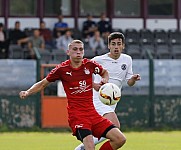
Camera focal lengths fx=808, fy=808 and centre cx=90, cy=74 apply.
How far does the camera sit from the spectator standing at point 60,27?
29.3 m

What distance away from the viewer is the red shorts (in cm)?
1234

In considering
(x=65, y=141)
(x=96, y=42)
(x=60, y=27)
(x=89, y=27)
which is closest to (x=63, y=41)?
(x=96, y=42)

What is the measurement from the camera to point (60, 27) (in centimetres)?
2972

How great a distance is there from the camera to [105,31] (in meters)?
29.8

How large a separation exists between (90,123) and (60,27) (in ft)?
57.6

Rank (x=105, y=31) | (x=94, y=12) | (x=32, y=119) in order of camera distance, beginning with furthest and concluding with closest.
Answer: (x=94, y=12)
(x=105, y=31)
(x=32, y=119)

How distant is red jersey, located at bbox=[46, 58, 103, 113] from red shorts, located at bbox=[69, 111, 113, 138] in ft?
0.38

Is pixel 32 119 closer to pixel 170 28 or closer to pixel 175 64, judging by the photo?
pixel 175 64

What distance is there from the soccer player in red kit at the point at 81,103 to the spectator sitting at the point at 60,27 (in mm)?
16543

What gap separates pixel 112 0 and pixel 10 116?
9.77 m

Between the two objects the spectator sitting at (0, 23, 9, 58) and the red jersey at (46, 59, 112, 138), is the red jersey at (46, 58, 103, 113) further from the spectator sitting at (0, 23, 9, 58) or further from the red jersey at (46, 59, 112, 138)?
the spectator sitting at (0, 23, 9, 58)

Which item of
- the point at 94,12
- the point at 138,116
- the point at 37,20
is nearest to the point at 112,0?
the point at 94,12

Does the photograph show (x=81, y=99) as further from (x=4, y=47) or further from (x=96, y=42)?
(x=96, y=42)

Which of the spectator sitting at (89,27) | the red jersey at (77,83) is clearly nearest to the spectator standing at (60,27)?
the spectator sitting at (89,27)
